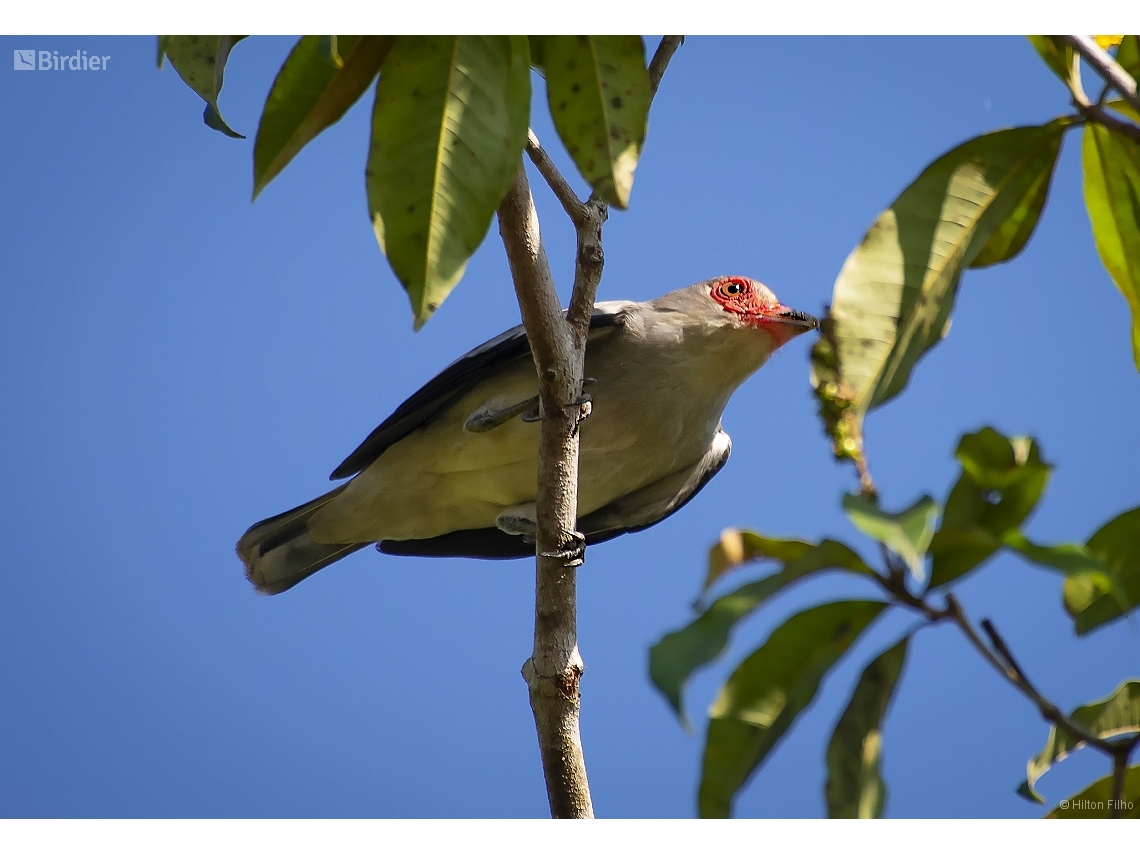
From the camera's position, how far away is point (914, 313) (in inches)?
64.1

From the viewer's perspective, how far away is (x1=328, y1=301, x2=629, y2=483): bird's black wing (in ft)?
14.8

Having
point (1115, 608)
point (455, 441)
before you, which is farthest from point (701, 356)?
point (1115, 608)

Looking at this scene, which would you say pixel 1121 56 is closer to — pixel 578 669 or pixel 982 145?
pixel 982 145

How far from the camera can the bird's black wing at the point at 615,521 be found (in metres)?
5.09

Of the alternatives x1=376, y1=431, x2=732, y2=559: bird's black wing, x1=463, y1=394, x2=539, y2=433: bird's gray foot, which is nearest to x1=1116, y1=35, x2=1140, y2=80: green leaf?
x1=463, y1=394, x2=539, y2=433: bird's gray foot

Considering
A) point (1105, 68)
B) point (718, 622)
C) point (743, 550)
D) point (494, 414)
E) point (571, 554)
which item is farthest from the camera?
point (494, 414)

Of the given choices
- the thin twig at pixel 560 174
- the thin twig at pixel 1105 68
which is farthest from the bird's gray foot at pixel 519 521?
the thin twig at pixel 1105 68

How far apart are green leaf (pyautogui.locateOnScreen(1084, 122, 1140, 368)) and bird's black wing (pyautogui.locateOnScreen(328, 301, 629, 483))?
2546 mm

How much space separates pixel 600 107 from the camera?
193cm

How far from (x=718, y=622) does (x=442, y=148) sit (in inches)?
37.8

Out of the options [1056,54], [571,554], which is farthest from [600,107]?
[571,554]

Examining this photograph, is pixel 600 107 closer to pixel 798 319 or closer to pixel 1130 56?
pixel 1130 56

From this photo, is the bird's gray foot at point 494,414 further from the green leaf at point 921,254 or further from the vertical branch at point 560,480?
the green leaf at point 921,254

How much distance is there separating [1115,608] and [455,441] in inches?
129
